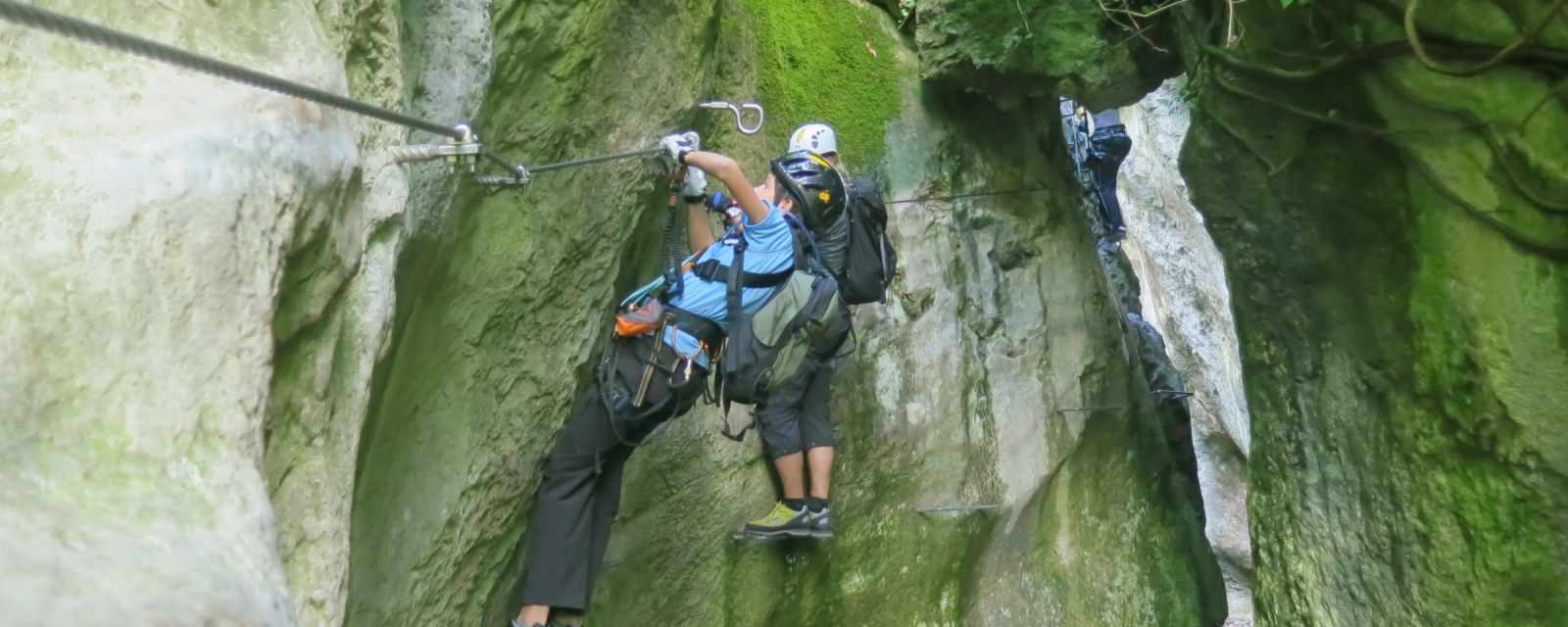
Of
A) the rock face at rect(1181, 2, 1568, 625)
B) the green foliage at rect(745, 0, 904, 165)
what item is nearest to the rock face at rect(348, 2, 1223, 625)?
the green foliage at rect(745, 0, 904, 165)

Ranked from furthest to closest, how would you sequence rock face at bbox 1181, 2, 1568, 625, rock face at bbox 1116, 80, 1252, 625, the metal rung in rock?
rock face at bbox 1116, 80, 1252, 625 → the metal rung in rock → rock face at bbox 1181, 2, 1568, 625

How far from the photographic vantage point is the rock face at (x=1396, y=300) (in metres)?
4.91

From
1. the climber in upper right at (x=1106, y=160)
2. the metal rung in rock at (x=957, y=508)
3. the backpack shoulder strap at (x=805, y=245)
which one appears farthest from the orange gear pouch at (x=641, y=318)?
the climber in upper right at (x=1106, y=160)

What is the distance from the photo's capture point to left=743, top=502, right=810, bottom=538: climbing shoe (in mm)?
6012

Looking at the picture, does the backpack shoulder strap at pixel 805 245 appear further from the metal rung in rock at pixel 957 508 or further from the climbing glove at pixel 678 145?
the metal rung in rock at pixel 957 508

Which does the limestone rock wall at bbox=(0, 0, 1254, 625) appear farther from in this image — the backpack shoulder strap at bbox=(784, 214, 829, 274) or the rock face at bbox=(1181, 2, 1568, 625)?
the rock face at bbox=(1181, 2, 1568, 625)

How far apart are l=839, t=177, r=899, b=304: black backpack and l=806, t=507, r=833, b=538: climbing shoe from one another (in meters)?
1.03

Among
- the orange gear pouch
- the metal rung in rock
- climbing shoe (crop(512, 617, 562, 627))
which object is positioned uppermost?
the orange gear pouch

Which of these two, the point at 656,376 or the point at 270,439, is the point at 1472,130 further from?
the point at 270,439

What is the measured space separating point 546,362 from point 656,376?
1.57ft

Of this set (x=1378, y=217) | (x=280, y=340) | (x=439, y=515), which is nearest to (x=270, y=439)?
(x=280, y=340)

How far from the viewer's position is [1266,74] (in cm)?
579

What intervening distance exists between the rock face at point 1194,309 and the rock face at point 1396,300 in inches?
269

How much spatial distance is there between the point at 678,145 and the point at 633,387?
3.10 feet
